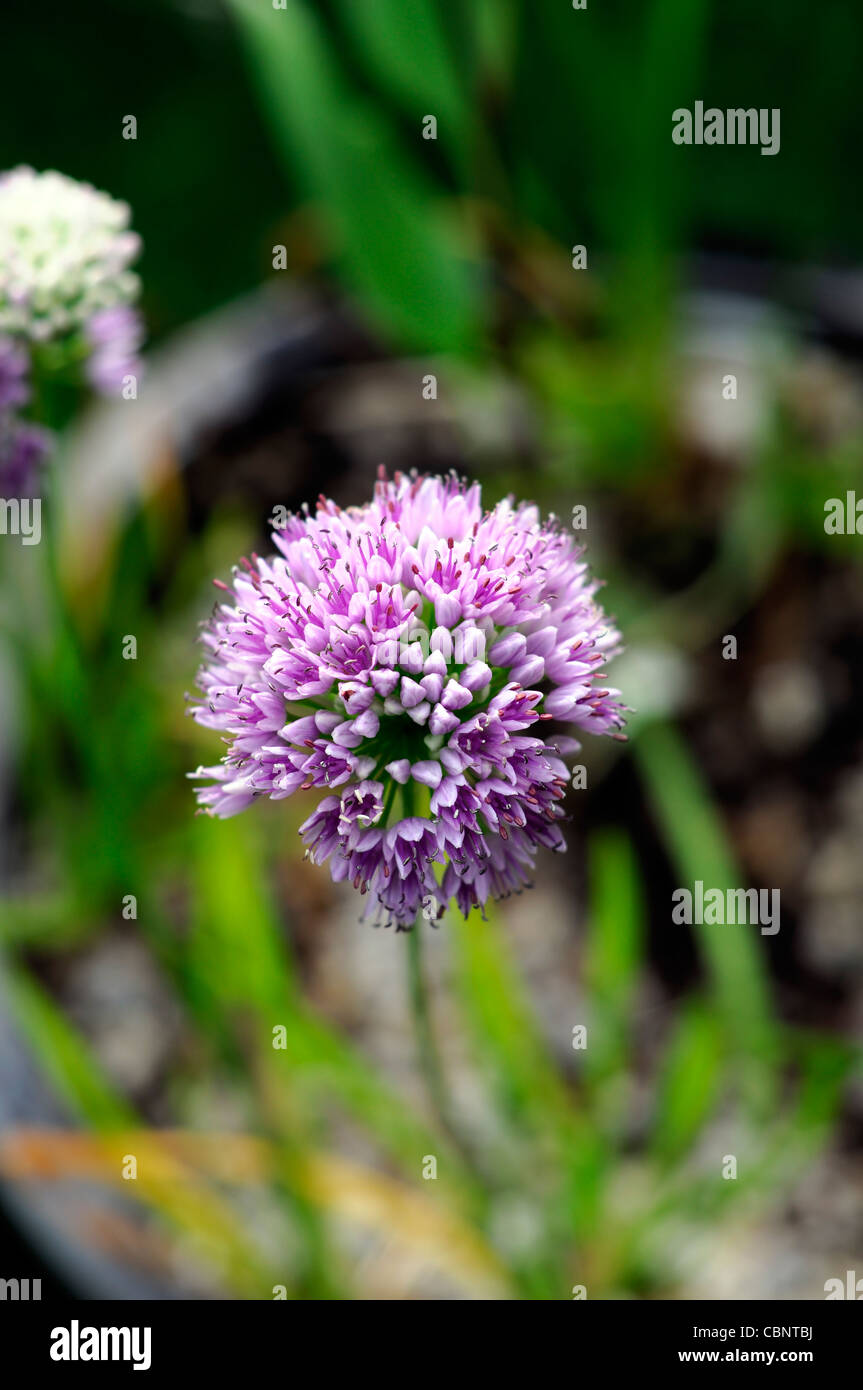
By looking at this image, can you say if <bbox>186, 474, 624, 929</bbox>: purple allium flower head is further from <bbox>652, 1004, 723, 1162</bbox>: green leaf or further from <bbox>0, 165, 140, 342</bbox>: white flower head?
<bbox>652, 1004, 723, 1162</bbox>: green leaf

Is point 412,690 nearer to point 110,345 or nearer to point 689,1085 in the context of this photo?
point 110,345

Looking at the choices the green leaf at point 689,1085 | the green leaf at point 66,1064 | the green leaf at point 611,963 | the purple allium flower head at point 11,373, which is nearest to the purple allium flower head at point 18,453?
the purple allium flower head at point 11,373

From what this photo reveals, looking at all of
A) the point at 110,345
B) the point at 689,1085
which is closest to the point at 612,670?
the point at 689,1085

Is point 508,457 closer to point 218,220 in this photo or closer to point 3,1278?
point 218,220

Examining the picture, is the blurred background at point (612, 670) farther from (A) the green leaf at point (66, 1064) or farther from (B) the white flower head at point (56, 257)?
(B) the white flower head at point (56, 257)

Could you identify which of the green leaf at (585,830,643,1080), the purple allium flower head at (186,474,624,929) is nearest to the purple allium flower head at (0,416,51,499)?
the purple allium flower head at (186,474,624,929)

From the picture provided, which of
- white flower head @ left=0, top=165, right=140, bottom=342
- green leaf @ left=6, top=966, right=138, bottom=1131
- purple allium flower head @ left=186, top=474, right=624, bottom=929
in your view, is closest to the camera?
purple allium flower head @ left=186, top=474, right=624, bottom=929
